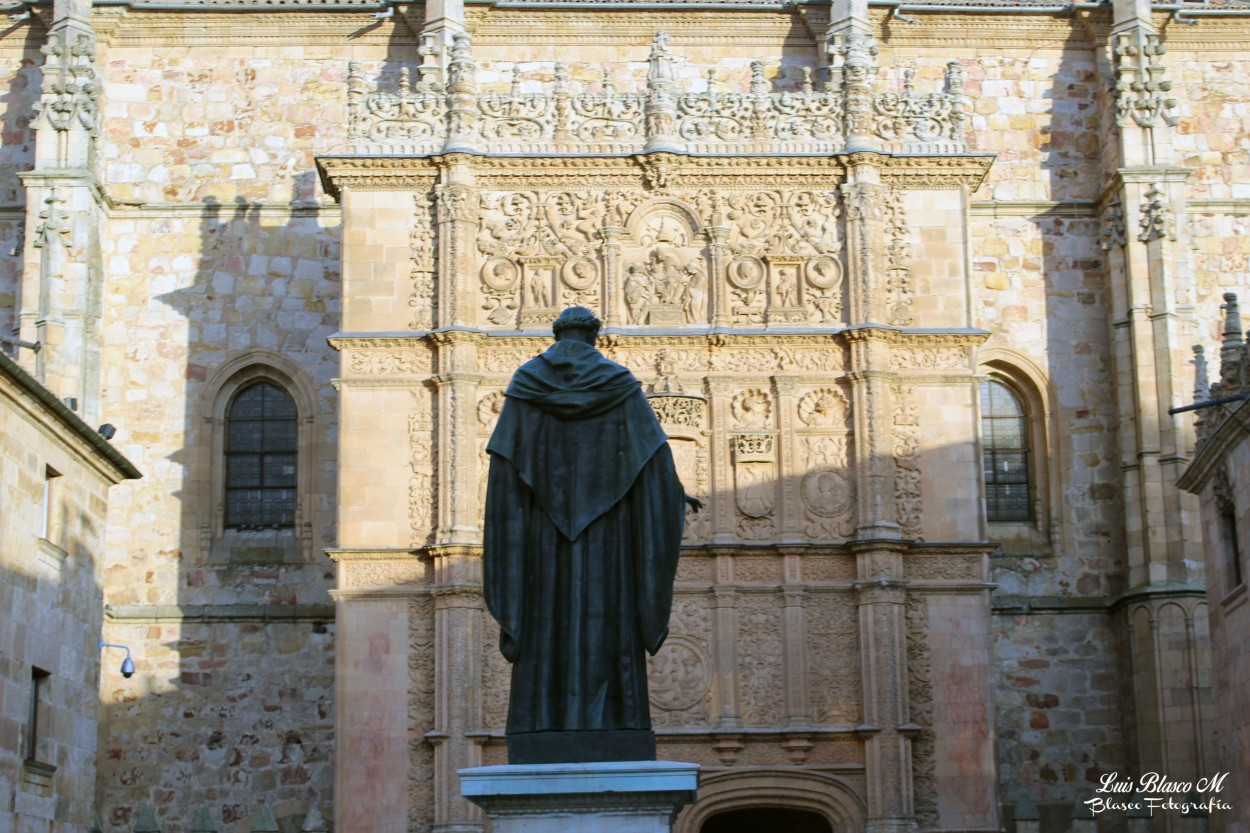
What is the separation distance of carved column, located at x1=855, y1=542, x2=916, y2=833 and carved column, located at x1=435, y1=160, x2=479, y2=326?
5994mm

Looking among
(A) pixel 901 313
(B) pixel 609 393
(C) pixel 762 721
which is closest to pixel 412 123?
(A) pixel 901 313

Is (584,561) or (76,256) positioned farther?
(76,256)

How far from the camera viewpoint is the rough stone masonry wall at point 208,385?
27.5 m

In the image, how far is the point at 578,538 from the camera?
1026 centimetres

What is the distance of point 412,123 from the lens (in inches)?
1031

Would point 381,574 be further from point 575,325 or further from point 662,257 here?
point 575,325

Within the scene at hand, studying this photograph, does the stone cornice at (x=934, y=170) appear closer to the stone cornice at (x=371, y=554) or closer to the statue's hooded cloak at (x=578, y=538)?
the stone cornice at (x=371, y=554)

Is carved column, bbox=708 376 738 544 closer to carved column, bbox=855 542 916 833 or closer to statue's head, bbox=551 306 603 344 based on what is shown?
carved column, bbox=855 542 916 833

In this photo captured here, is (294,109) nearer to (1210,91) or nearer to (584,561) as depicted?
(1210,91)

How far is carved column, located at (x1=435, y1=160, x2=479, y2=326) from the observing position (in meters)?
25.6

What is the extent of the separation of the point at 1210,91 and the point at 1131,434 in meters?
6.13

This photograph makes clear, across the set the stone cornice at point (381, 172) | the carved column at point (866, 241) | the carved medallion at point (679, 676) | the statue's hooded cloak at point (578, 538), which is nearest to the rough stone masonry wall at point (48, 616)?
the stone cornice at point (381, 172)

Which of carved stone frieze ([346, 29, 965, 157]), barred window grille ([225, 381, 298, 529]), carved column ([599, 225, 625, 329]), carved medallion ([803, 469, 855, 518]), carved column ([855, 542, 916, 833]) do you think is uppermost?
carved stone frieze ([346, 29, 965, 157])

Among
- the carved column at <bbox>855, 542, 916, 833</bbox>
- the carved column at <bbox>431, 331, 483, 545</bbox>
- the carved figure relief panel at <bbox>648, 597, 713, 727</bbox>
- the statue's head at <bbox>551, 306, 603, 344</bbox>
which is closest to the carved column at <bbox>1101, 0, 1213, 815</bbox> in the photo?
the carved column at <bbox>855, 542, 916, 833</bbox>
